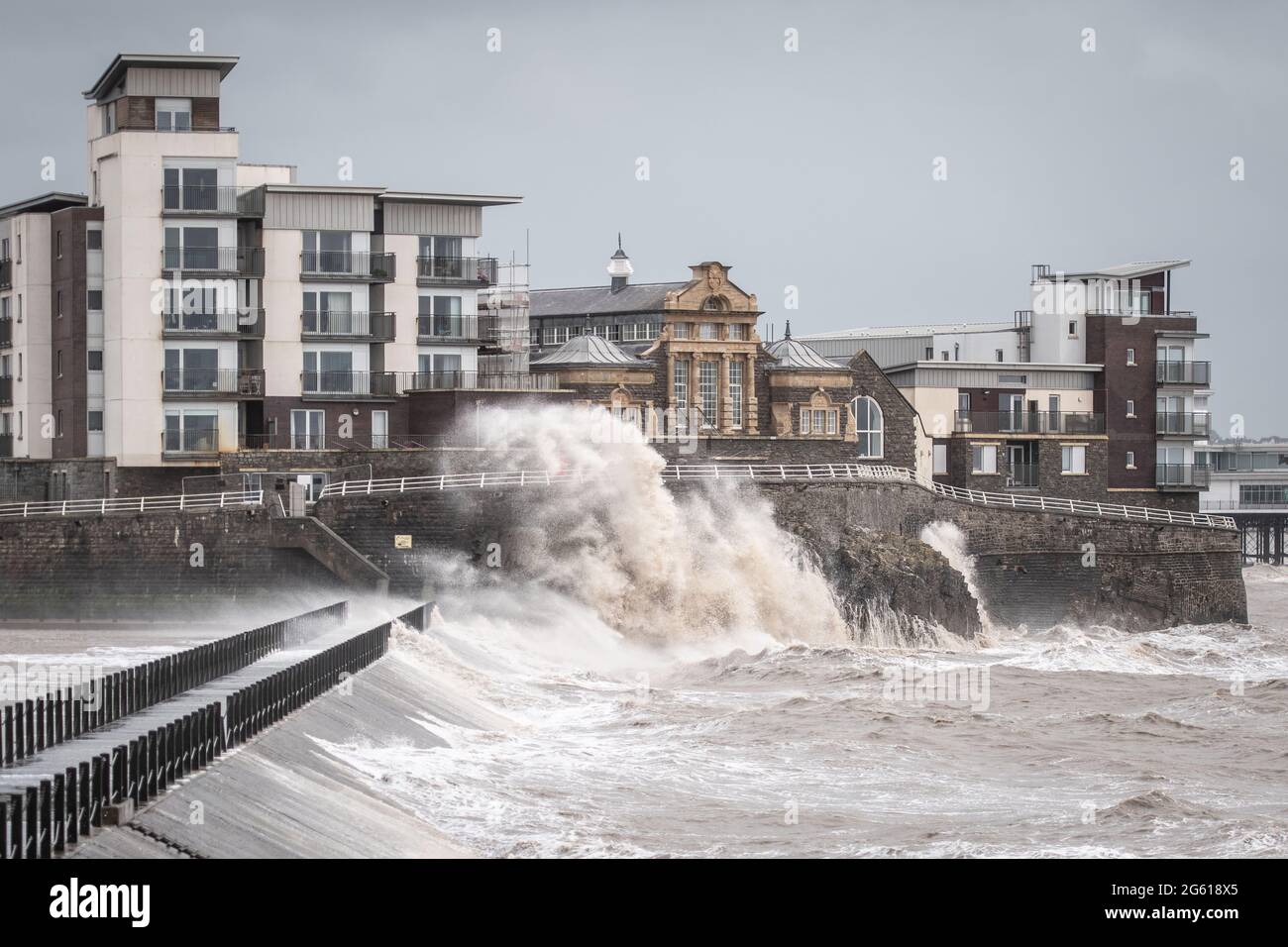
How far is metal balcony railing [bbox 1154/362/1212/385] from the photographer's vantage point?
279 feet

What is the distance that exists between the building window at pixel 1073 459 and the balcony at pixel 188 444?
3656cm

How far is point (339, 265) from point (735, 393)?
641 inches

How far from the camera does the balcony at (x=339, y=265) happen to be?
62.8 meters

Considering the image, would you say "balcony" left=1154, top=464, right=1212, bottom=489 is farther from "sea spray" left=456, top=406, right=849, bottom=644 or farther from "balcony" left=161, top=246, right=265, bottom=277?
"balcony" left=161, top=246, right=265, bottom=277

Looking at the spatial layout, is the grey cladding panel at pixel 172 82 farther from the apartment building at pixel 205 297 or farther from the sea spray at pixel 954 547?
the sea spray at pixel 954 547

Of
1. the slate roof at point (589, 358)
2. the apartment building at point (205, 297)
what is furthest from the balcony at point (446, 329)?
the slate roof at point (589, 358)

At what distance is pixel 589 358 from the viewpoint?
6906 cm

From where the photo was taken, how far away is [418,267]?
214 feet

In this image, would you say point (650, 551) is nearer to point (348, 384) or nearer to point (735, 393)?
point (348, 384)

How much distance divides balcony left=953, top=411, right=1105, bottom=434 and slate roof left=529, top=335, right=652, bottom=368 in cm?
1666
